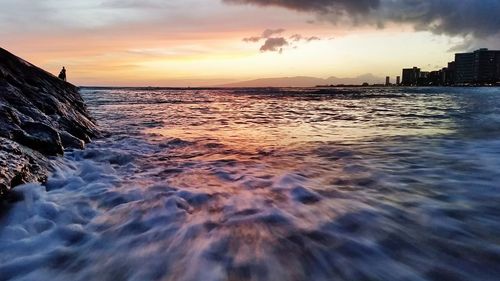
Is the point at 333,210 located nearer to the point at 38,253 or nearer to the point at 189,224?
the point at 189,224

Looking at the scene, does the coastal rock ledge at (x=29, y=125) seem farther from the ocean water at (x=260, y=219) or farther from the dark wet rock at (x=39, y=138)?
the ocean water at (x=260, y=219)

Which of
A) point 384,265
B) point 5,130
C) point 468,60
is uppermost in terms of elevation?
point 468,60

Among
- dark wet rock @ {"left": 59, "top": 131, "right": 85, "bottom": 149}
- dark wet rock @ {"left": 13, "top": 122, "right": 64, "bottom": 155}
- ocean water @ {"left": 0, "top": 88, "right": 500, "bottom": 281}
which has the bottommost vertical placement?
ocean water @ {"left": 0, "top": 88, "right": 500, "bottom": 281}

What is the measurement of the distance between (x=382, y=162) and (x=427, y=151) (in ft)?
4.34

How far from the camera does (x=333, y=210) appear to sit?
3504 millimetres

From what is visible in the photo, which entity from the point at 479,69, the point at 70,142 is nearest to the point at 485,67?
the point at 479,69

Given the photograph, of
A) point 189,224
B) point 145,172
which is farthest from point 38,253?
point 145,172

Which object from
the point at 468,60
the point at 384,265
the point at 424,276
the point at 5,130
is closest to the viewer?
the point at 424,276

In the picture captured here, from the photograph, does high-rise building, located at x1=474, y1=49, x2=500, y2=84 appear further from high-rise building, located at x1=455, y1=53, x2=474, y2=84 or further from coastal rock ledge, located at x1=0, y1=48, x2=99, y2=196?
coastal rock ledge, located at x1=0, y1=48, x2=99, y2=196

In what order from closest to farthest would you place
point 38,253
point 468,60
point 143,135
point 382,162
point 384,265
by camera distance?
point 384,265 < point 38,253 < point 382,162 < point 143,135 < point 468,60

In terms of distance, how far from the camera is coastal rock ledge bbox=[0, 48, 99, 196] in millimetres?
3869

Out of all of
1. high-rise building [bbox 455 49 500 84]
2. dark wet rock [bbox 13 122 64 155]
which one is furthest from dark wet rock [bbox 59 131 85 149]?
high-rise building [bbox 455 49 500 84]

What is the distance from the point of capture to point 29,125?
5.39 meters

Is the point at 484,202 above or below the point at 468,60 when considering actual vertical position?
below
